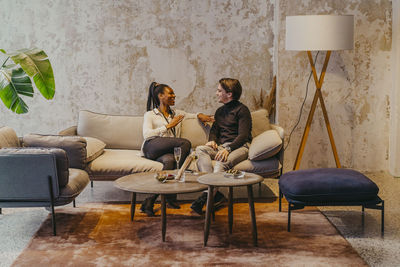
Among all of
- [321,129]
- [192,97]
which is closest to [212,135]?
[192,97]

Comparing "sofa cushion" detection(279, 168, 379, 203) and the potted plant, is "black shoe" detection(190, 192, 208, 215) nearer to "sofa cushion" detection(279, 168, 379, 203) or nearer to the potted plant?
"sofa cushion" detection(279, 168, 379, 203)

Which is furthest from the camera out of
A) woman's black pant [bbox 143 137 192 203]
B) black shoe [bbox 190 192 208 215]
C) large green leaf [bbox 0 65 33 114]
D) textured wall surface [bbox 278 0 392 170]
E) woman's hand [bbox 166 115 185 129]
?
textured wall surface [bbox 278 0 392 170]

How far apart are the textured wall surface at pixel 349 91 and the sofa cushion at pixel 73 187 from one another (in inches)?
99.7

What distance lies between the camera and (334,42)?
5.01 m

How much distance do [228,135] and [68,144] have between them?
1.55m

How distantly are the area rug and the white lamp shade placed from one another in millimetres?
1666

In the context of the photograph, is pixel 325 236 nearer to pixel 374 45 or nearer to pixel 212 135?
pixel 212 135

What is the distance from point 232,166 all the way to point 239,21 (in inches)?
81.1

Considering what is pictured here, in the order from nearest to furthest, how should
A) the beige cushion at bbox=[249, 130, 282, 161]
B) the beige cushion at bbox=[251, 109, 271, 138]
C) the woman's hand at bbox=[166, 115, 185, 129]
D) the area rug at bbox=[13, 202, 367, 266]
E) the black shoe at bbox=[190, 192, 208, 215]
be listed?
A: the area rug at bbox=[13, 202, 367, 266] → the black shoe at bbox=[190, 192, 208, 215] → the beige cushion at bbox=[249, 130, 282, 161] → the woman's hand at bbox=[166, 115, 185, 129] → the beige cushion at bbox=[251, 109, 271, 138]

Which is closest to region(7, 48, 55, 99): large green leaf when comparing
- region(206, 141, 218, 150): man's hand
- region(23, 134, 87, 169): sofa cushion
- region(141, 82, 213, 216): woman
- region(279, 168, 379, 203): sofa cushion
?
region(23, 134, 87, 169): sofa cushion

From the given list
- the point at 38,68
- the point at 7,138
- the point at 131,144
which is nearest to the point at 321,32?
the point at 131,144

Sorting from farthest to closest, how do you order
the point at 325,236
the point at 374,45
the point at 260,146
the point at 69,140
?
1. the point at 374,45
2. the point at 260,146
3. the point at 69,140
4. the point at 325,236

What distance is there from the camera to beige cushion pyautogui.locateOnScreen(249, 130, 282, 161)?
466 centimetres

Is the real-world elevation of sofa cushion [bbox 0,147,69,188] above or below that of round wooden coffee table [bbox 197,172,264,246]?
above
